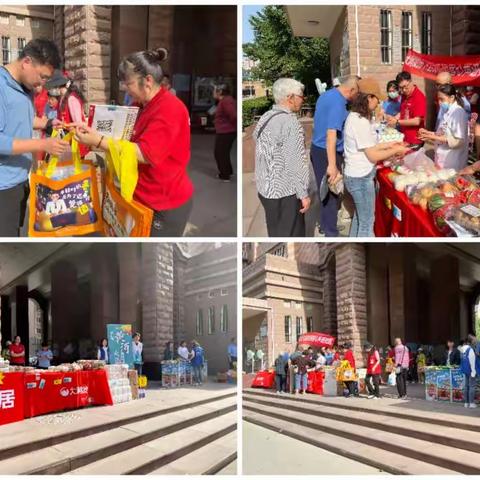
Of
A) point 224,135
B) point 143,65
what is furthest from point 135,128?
point 224,135

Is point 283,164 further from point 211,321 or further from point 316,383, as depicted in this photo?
point 316,383

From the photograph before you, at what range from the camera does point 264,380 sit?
18.1 feet

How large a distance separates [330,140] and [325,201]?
0.45 m

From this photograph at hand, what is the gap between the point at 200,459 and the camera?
5.35 meters

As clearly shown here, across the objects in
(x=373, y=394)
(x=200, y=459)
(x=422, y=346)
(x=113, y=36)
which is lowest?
(x=200, y=459)

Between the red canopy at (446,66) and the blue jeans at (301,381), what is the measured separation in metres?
2.38

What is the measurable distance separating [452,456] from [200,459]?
174cm

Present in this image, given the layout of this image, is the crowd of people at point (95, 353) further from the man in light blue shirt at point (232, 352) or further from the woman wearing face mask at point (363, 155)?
the woman wearing face mask at point (363, 155)

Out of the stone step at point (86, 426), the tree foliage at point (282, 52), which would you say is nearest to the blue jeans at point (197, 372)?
the stone step at point (86, 426)

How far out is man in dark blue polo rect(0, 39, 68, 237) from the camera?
17.7 feet

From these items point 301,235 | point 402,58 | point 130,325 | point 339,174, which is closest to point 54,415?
point 130,325

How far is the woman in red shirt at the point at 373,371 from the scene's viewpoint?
5.61 m

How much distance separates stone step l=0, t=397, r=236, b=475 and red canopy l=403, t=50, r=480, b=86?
109 inches

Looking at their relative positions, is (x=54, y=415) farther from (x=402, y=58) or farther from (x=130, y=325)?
(x=402, y=58)
